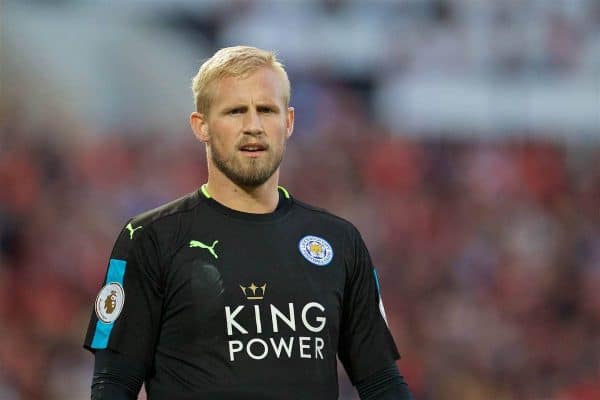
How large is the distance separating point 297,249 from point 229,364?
14.7 inches

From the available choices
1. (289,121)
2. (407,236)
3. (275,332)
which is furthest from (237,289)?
(407,236)

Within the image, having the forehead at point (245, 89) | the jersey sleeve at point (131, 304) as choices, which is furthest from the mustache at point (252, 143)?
the jersey sleeve at point (131, 304)

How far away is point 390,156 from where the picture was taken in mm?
9594

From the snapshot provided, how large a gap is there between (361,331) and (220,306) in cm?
44

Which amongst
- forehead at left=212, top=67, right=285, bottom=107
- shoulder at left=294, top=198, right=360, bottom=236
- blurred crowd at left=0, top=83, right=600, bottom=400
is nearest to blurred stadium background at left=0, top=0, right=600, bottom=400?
blurred crowd at left=0, top=83, right=600, bottom=400

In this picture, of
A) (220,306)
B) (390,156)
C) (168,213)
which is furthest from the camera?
(390,156)

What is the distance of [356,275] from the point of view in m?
3.02

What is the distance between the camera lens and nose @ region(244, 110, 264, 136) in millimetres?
2812

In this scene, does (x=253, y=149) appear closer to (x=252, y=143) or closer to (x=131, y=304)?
(x=252, y=143)

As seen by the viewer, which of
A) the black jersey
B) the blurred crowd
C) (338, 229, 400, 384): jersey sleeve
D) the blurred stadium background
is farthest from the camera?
the blurred stadium background

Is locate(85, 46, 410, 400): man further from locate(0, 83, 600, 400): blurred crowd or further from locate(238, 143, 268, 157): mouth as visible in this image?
locate(0, 83, 600, 400): blurred crowd

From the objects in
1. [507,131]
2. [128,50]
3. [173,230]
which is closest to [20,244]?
[128,50]

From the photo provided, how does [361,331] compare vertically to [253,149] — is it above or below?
below

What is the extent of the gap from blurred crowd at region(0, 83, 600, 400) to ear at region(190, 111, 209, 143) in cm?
477
